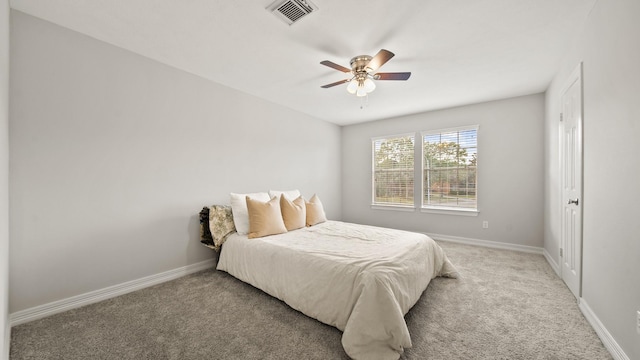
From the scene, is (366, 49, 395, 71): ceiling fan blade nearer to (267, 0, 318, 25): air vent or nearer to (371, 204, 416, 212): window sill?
(267, 0, 318, 25): air vent

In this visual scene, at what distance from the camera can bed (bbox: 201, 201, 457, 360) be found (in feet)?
5.18

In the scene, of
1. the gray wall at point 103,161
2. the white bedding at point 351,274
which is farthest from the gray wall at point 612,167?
the gray wall at point 103,161

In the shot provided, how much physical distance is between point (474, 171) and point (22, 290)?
5719 millimetres

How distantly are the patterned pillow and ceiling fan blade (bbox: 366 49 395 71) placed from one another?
2404 mm

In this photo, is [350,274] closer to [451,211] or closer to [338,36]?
[338,36]

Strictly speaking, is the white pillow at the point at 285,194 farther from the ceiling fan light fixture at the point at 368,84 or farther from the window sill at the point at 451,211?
the window sill at the point at 451,211

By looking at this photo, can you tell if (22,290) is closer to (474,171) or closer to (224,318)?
(224,318)

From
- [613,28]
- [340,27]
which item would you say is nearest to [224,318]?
[340,27]

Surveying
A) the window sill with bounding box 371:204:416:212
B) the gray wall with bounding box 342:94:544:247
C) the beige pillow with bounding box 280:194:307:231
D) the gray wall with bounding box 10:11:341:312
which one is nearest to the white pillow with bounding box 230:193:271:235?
the gray wall with bounding box 10:11:341:312

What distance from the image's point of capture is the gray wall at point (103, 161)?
1977mm

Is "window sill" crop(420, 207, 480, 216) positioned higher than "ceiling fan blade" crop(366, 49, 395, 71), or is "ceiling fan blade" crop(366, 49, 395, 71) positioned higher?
"ceiling fan blade" crop(366, 49, 395, 71)

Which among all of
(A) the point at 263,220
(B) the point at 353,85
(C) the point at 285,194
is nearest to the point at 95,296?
(A) the point at 263,220

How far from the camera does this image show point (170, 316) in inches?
80.5

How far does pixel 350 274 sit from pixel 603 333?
1814mm
